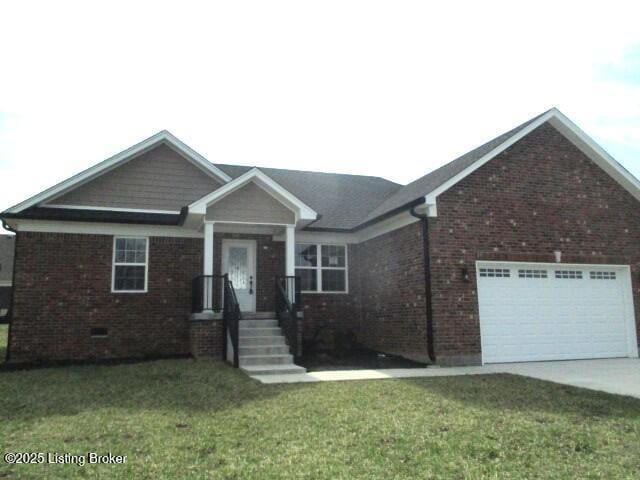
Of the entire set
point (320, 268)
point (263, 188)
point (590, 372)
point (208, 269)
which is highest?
point (263, 188)

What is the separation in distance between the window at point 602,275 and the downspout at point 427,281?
4826 mm

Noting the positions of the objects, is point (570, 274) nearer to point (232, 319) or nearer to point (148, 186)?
point (232, 319)

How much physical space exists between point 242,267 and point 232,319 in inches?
139

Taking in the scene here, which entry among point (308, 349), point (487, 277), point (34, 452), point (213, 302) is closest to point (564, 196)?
point (487, 277)

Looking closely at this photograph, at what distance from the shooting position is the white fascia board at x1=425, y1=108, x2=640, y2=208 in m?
12.8

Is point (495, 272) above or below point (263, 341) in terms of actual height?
above

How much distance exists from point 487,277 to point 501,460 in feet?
26.7

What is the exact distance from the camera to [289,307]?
1223cm

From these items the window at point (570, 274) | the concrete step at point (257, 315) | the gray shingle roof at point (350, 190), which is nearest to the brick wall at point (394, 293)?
the gray shingle roof at point (350, 190)

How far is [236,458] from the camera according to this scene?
194 inches

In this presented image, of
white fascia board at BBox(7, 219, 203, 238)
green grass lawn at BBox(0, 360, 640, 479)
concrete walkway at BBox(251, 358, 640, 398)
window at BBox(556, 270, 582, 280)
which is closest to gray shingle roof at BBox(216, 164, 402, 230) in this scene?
white fascia board at BBox(7, 219, 203, 238)

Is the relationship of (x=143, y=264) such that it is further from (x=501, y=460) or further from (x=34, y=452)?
(x=501, y=460)

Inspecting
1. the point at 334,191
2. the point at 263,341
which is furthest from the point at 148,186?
the point at 334,191

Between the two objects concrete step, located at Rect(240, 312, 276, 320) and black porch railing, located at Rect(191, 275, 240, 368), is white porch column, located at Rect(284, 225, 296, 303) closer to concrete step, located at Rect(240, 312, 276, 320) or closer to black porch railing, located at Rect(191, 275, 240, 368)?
concrete step, located at Rect(240, 312, 276, 320)
